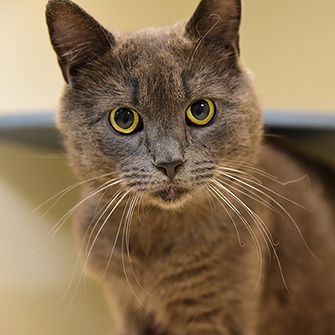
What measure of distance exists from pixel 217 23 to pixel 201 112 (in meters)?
0.18

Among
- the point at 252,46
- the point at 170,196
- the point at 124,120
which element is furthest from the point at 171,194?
the point at 252,46

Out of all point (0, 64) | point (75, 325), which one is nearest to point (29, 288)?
point (75, 325)

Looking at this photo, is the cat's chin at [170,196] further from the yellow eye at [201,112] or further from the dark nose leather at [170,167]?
the yellow eye at [201,112]

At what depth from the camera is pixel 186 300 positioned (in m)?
1.28

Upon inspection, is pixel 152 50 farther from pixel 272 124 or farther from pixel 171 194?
pixel 272 124

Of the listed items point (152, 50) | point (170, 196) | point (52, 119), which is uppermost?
point (152, 50)

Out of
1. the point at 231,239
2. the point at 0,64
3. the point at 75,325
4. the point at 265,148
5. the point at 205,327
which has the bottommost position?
the point at 75,325

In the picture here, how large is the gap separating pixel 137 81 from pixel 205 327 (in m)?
0.54

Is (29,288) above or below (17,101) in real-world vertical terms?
below

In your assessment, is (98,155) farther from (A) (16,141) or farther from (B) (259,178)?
(A) (16,141)

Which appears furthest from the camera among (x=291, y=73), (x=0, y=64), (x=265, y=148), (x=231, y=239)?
(x=291, y=73)

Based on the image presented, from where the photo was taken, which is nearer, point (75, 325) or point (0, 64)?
point (75, 325)

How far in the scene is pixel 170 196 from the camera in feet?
3.70

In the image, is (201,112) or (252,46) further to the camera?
(252,46)
